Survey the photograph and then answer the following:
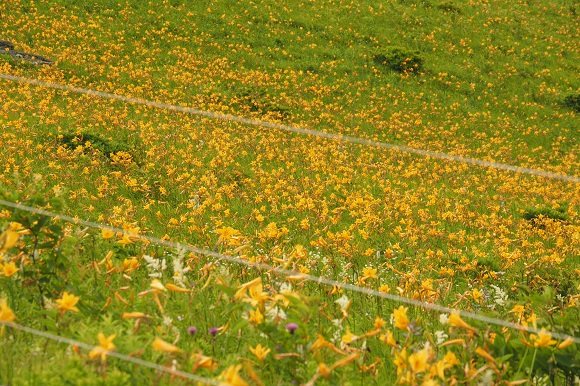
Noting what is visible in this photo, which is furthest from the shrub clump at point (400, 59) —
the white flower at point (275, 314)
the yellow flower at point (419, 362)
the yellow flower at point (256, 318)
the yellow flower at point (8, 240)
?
the yellow flower at point (8, 240)

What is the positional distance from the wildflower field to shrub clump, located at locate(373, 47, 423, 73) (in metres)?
0.07

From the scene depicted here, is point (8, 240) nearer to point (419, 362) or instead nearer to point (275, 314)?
point (275, 314)

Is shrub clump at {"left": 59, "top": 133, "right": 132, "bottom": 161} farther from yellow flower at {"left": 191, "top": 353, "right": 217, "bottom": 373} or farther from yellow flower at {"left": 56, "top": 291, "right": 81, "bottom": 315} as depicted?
yellow flower at {"left": 191, "top": 353, "right": 217, "bottom": 373}

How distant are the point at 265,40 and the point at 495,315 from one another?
67.0 ft

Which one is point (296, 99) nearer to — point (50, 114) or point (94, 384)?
point (50, 114)

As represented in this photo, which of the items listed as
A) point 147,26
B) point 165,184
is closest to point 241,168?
point 165,184

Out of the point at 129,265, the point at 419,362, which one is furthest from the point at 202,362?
the point at 129,265

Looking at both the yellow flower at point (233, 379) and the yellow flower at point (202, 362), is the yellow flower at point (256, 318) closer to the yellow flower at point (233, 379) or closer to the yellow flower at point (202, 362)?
the yellow flower at point (202, 362)

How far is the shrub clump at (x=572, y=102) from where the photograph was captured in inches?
819

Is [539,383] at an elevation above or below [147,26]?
above

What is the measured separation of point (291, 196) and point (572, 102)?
17822 mm

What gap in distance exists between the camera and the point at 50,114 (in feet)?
35.9

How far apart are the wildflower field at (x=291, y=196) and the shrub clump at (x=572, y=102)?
0.50 feet

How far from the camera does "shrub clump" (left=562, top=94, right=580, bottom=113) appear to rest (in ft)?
68.3
